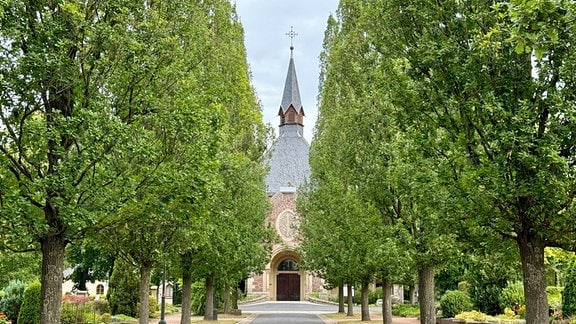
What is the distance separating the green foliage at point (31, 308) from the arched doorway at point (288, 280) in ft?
148

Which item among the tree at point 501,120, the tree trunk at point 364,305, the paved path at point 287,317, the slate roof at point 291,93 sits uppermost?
the slate roof at point 291,93

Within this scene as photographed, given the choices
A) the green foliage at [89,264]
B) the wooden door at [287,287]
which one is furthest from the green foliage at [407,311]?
the wooden door at [287,287]

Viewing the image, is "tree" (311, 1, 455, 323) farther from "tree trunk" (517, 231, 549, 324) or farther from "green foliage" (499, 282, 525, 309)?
"green foliage" (499, 282, 525, 309)

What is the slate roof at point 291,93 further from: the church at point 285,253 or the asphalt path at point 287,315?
the asphalt path at point 287,315

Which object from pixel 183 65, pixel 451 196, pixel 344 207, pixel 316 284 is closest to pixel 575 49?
pixel 451 196

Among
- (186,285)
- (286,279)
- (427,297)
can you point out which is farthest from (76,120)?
(286,279)

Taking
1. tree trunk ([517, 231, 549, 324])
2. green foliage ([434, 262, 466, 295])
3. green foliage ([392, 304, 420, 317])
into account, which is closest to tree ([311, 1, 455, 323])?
tree trunk ([517, 231, 549, 324])

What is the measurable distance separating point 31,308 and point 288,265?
1795 inches

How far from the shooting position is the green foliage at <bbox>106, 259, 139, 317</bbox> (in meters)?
26.5

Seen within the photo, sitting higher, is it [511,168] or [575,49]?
[575,49]

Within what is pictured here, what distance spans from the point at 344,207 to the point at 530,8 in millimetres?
18267

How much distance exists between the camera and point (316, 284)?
62.8m

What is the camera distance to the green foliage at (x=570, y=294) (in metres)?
16.6

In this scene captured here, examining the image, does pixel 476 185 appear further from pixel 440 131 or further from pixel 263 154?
pixel 263 154
